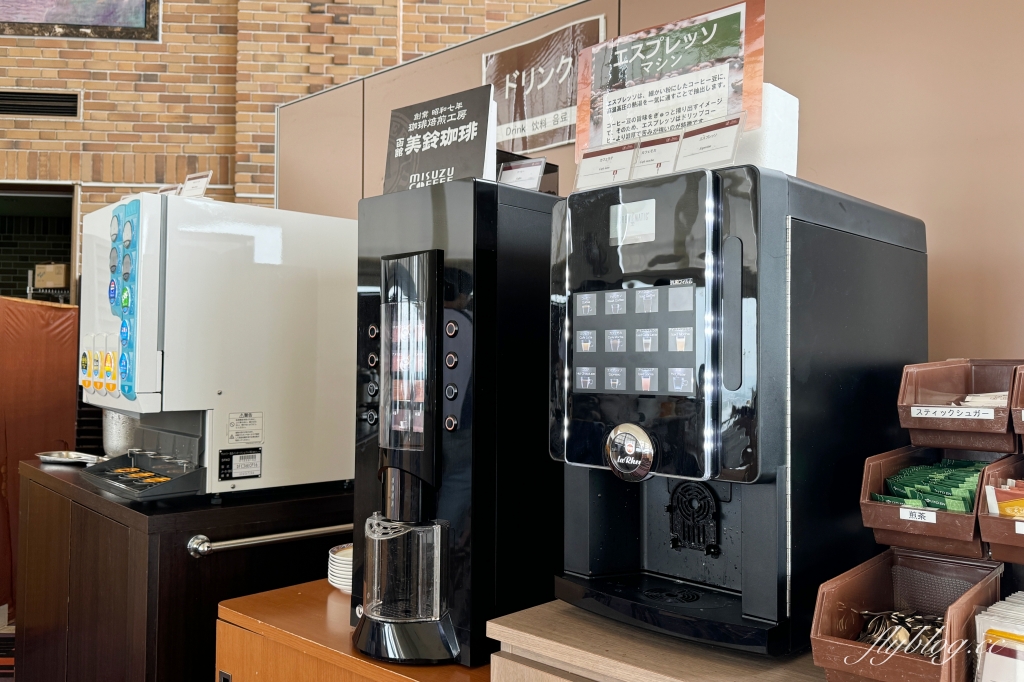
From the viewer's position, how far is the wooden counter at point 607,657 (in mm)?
867

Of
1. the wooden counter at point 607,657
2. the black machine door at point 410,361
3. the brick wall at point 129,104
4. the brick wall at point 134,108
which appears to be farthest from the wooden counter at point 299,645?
the brick wall at point 129,104

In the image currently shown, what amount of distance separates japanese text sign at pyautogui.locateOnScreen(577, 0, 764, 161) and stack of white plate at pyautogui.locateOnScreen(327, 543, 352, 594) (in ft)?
2.85

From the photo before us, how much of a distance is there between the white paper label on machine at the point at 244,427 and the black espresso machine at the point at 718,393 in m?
1.09

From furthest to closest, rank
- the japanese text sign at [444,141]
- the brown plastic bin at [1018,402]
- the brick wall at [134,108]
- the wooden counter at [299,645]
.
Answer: the brick wall at [134,108]
the japanese text sign at [444,141]
the wooden counter at [299,645]
the brown plastic bin at [1018,402]

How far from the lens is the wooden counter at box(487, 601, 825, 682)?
2.85 feet

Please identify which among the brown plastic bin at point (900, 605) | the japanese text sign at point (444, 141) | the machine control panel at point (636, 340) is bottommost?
the brown plastic bin at point (900, 605)

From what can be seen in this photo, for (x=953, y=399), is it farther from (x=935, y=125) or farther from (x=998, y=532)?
(x=935, y=125)

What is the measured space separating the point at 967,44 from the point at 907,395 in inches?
32.2

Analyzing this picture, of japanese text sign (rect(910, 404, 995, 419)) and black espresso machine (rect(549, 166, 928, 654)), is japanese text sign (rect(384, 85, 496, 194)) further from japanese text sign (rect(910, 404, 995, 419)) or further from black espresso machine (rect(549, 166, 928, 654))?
japanese text sign (rect(910, 404, 995, 419))

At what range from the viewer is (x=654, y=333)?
0.92 m

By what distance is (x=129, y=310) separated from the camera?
6.02ft

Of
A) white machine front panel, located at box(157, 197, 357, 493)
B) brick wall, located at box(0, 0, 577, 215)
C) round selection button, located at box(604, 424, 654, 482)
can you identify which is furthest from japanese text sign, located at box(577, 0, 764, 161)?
brick wall, located at box(0, 0, 577, 215)

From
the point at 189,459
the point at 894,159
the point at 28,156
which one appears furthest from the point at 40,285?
the point at 894,159

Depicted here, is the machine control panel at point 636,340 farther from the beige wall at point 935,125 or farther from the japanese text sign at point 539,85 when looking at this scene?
the japanese text sign at point 539,85
